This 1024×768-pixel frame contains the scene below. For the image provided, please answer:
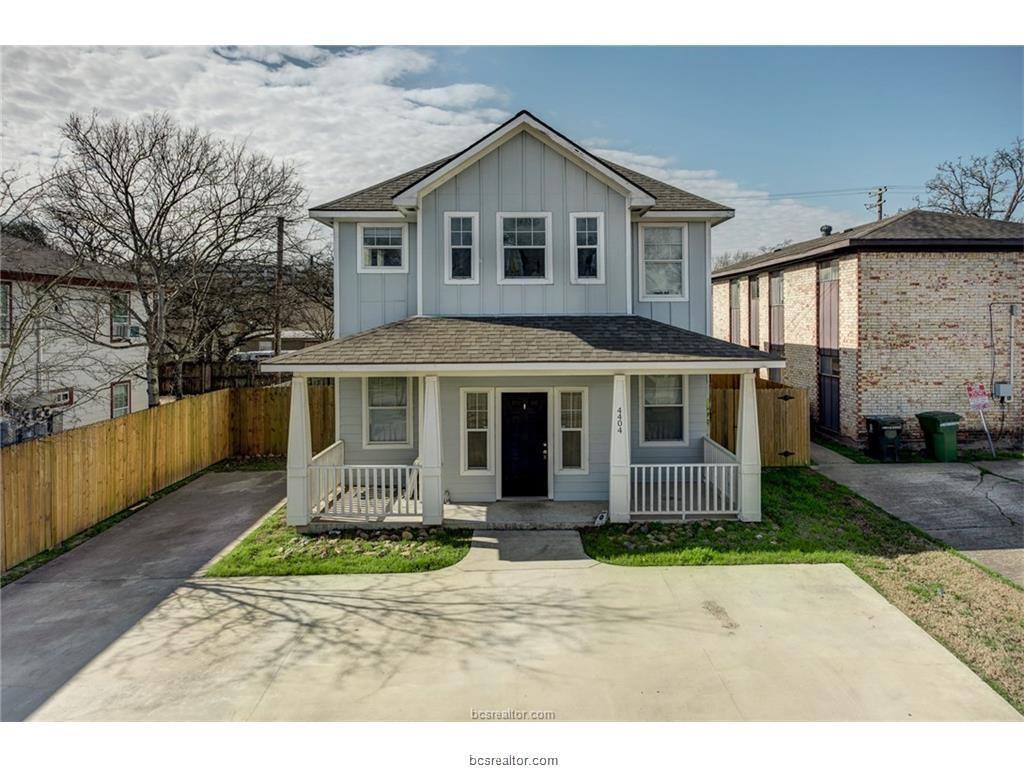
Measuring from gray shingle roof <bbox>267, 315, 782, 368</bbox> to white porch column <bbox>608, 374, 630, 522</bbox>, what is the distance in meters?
0.70

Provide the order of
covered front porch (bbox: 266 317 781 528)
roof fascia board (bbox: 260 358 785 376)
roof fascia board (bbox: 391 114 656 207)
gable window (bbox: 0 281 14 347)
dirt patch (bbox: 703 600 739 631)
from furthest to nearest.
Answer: gable window (bbox: 0 281 14 347)
roof fascia board (bbox: 391 114 656 207)
covered front porch (bbox: 266 317 781 528)
roof fascia board (bbox: 260 358 785 376)
dirt patch (bbox: 703 600 739 631)

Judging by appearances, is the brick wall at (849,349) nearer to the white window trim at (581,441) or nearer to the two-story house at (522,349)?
the two-story house at (522,349)

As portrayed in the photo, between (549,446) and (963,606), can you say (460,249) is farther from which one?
(963,606)

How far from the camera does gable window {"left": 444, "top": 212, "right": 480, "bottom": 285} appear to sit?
1137 cm

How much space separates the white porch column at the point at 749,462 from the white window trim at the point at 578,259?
3.34 meters

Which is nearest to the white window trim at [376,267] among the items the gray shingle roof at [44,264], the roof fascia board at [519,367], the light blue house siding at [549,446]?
the light blue house siding at [549,446]

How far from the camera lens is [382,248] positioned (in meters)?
12.4

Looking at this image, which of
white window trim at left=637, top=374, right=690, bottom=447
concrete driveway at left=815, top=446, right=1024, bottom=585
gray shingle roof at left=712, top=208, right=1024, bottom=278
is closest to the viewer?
concrete driveway at left=815, top=446, right=1024, bottom=585

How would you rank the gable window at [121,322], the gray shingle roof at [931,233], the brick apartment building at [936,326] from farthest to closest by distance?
1. the gable window at [121,322]
2. the brick apartment building at [936,326]
3. the gray shingle roof at [931,233]

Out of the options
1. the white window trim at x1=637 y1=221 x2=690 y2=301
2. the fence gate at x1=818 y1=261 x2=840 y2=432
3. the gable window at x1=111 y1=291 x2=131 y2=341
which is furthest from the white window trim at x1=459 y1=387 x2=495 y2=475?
the gable window at x1=111 y1=291 x2=131 y2=341

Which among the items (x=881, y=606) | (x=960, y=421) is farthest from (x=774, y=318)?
(x=881, y=606)

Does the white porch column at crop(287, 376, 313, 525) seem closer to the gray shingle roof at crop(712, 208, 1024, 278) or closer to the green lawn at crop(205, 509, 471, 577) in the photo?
the green lawn at crop(205, 509, 471, 577)

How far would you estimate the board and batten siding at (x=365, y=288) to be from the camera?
12.3 meters

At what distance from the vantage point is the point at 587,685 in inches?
211
